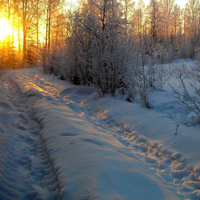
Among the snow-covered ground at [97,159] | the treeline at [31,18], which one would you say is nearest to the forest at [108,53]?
the snow-covered ground at [97,159]

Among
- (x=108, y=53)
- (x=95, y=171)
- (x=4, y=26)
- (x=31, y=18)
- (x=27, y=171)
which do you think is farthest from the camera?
(x=31, y=18)

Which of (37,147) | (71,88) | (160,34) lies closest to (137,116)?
(37,147)

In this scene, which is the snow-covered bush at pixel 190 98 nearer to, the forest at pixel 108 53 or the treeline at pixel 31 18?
the forest at pixel 108 53

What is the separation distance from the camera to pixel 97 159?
95.0 inches

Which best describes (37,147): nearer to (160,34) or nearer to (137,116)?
(137,116)

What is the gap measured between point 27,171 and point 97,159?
833 mm

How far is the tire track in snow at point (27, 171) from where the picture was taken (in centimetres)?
194

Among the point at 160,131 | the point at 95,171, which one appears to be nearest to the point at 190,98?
the point at 160,131

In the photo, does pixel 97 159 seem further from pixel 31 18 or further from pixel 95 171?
pixel 31 18

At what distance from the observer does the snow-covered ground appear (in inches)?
76.9

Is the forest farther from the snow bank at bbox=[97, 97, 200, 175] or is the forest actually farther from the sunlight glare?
the sunlight glare

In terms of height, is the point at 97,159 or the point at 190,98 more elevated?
the point at 190,98

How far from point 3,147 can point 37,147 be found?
463 millimetres

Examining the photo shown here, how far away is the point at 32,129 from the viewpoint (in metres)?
3.77
